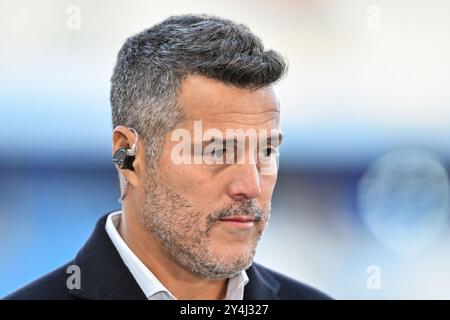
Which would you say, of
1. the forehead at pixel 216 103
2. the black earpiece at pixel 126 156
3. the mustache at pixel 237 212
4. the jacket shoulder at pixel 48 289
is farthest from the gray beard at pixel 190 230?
the jacket shoulder at pixel 48 289

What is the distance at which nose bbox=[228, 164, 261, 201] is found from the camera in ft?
5.32

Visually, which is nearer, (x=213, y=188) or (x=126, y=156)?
(x=213, y=188)

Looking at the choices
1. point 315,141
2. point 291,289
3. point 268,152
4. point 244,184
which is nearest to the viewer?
point 244,184

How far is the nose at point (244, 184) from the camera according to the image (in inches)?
63.8

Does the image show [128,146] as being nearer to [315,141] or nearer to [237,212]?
[237,212]

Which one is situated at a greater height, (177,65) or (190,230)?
(177,65)

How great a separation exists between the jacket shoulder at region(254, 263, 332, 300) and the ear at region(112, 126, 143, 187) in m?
0.52

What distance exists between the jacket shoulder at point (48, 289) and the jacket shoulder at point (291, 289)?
0.60 meters

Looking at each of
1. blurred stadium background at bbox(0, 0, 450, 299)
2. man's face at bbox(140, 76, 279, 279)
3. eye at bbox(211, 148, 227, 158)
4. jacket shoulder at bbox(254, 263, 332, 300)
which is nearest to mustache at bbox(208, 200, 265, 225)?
man's face at bbox(140, 76, 279, 279)

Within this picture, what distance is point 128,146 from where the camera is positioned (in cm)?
176

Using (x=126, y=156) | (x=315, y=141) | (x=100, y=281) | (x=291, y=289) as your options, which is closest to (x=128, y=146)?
(x=126, y=156)

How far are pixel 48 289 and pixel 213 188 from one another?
0.57 metres

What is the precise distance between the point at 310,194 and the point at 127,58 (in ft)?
6.40
